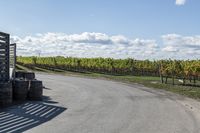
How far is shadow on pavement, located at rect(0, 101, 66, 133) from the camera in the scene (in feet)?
42.3

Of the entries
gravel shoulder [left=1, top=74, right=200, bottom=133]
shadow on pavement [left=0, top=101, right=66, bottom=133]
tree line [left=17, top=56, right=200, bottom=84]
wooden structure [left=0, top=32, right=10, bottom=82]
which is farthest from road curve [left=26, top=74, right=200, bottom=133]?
tree line [left=17, top=56, right=200, bottom=84]

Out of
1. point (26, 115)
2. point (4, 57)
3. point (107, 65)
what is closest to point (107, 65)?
point (107, 65)

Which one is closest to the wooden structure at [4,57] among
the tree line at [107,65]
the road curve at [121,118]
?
the road curve at [121,118]

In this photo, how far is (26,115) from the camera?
15.3 m

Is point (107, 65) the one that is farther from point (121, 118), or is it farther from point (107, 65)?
point (121, 118)

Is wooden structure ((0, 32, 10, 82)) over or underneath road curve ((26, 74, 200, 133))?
over

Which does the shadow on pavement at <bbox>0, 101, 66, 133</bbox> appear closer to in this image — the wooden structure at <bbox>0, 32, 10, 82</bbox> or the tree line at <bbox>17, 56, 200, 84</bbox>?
the wooden structure at <bbox>0, 32, 10, 82</bbox>

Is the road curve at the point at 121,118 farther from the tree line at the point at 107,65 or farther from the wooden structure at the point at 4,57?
the tree line at the point at 107,65

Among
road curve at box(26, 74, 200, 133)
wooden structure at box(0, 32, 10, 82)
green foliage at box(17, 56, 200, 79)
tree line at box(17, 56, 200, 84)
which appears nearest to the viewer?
road curve at box(26, 74, 200, 133)

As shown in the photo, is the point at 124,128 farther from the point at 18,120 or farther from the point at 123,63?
the point at 123,63

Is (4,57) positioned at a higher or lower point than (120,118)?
higher

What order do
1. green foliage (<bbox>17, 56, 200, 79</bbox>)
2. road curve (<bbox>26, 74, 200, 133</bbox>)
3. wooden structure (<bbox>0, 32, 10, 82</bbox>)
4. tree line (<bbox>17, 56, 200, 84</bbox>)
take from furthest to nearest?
green foliage (<bbox>17, 56, 200, 79</bbox>), tree line (<bbox>17, 56, 200, 84</bbox>), wooden structure (<bbox>0, 32, 10, 82</bbox>), road curve (<bbox>26, 74, 200, 133</bbox>)

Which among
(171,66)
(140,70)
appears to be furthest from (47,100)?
(140,70)

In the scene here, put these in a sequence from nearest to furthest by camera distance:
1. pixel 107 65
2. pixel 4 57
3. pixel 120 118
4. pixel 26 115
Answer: pixel 120 118
pixel 26 115
pixel 4 57
pixel 107 65
